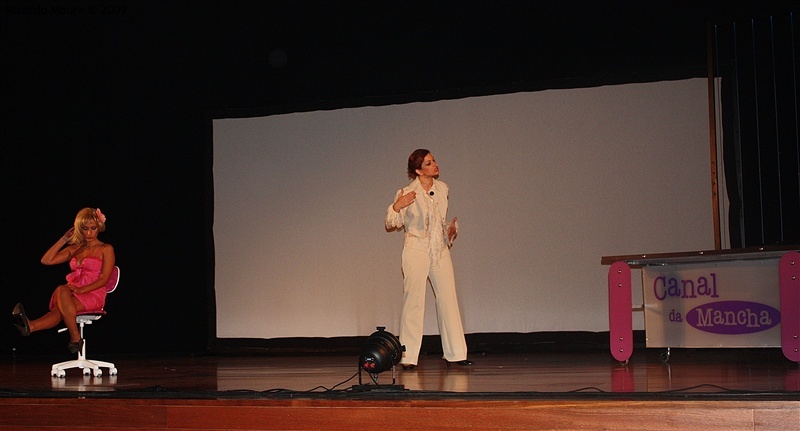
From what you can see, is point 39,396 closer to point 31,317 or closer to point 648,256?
point 648,256

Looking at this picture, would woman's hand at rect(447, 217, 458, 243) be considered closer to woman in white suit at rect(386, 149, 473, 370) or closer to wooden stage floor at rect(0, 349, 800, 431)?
woman in white suit at rect(386, 149, 473, 370)

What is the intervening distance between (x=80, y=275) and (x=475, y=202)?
3.03m

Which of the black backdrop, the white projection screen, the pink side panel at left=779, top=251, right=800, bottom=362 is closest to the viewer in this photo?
the pink side panel at left=779, top=251, right=800, bottom=362

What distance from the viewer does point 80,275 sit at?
529 centimetres

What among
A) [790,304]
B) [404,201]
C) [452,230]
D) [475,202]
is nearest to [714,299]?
[790,304]

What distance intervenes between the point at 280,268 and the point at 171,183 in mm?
1229

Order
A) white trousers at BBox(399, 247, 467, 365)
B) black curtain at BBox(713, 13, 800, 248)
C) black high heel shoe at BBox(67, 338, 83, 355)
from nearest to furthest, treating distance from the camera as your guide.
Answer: black high heel shoe at BBox(67, 338, 83, 355), white trousers at BBox(399, 247, 467, 365), black curtain at BBox(713, 13, 800, 248)

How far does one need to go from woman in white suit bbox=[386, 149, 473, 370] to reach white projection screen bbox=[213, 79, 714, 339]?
1597mm

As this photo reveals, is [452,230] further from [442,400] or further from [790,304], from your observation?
[442,400]

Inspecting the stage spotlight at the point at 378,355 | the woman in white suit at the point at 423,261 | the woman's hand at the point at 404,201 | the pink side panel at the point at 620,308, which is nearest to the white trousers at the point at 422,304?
the woman in white suit at the point at 423,261

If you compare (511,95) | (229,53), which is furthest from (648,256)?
(229,53)

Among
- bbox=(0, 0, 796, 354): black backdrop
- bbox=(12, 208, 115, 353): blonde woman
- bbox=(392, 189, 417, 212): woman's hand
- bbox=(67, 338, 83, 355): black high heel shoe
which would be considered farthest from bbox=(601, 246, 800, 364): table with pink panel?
bbox=(67, 338, 83, 355): black high heel shoe

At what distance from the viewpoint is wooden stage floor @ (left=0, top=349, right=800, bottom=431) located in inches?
117

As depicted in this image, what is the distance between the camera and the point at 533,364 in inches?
217
